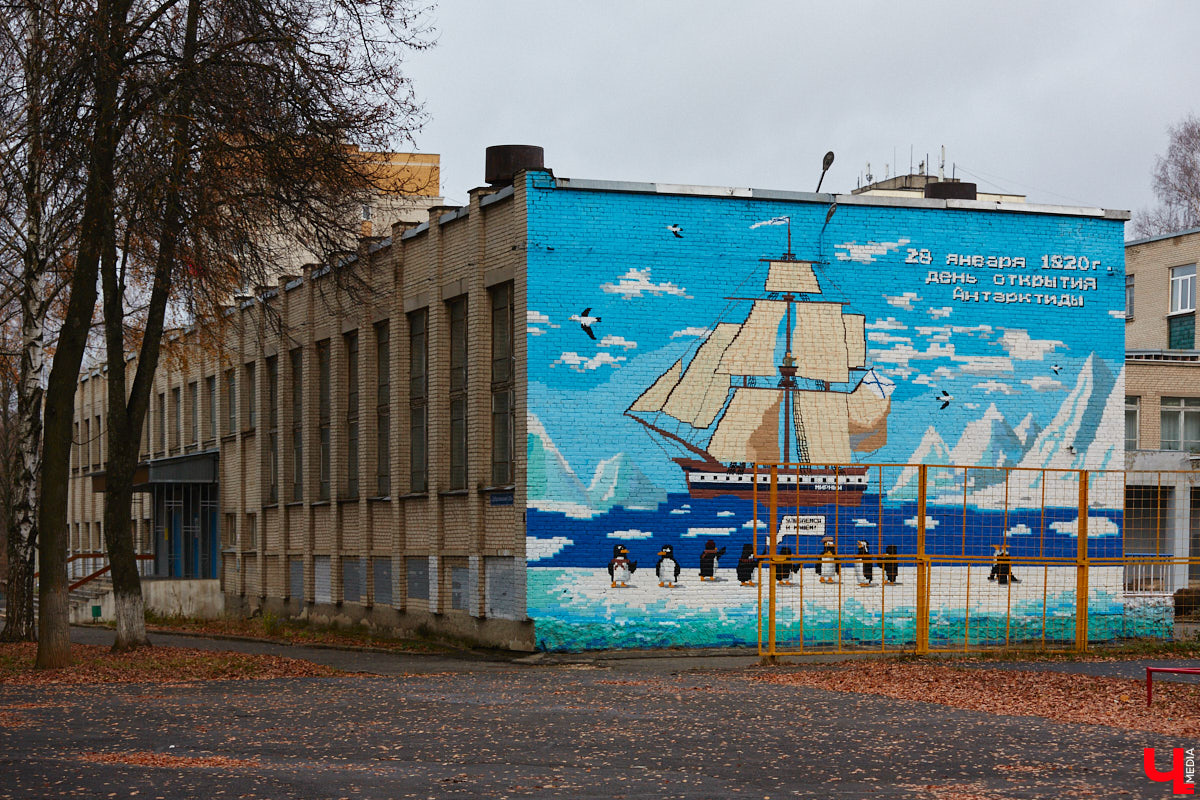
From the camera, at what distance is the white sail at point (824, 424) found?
24.0 m

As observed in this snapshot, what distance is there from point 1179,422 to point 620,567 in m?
23.1

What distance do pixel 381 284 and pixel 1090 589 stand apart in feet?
48.1

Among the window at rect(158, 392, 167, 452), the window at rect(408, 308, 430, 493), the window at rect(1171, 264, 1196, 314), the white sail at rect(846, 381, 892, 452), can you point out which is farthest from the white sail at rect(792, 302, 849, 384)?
the window at rect(158, 392, 167, 452)

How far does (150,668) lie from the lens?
19.2 metres

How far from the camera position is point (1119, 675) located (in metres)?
17.9

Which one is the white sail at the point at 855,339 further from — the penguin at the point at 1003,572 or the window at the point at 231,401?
the window at the point at 231,401

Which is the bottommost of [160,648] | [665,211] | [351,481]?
[160,648]

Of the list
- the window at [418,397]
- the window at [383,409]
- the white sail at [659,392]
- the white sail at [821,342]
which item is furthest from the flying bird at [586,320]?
the window at [383,409]

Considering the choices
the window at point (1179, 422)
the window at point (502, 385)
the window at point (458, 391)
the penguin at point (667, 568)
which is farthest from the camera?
the window at point (1179, 422)

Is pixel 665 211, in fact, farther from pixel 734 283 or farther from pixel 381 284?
pixel 381 284

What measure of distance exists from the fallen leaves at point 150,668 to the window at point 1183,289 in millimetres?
32911

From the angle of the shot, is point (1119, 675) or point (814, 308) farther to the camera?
point (814, 308)

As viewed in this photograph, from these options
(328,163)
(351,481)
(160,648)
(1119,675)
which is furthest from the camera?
(351,481)

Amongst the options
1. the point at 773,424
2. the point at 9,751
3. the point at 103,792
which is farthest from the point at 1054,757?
the point at 773,424
